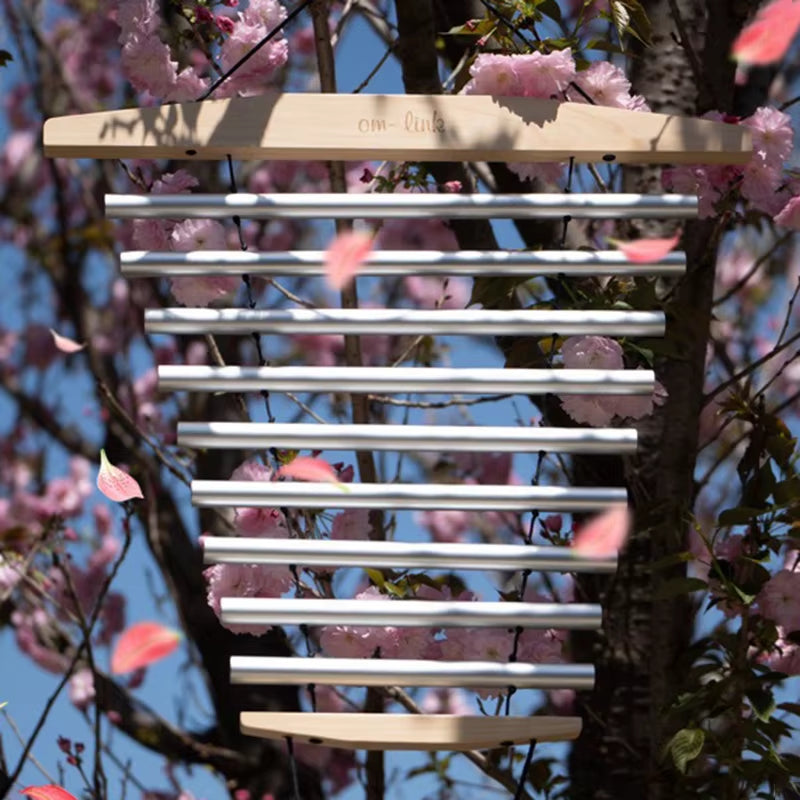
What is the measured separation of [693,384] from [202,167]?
1.75 meters

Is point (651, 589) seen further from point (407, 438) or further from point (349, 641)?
point (407, 438)

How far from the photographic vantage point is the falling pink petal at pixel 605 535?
207cm

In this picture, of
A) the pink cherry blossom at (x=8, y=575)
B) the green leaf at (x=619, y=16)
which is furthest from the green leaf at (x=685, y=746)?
the pink cherry blossom at (x=8, y=575)

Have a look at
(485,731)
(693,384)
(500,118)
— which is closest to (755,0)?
(693,384)

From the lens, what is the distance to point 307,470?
7.22 feet

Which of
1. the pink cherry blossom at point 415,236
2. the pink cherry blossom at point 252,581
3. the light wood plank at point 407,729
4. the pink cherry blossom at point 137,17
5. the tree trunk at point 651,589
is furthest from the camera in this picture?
the pink cherry blossom at point 415,236

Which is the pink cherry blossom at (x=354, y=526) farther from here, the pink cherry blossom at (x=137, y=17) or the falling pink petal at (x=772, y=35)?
the falling pink petal at (x=772, y=35)

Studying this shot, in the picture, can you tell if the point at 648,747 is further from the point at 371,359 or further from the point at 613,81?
the point at 371,359

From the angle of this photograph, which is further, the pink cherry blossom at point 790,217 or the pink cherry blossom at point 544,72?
the pink cherry blossom at point 790,217

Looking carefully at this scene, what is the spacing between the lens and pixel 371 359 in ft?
15.1

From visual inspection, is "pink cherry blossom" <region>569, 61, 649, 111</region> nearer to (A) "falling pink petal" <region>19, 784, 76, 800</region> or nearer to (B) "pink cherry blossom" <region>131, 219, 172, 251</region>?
(B) "pink cherry blossom" <region>131, 219, 172, 251</region>

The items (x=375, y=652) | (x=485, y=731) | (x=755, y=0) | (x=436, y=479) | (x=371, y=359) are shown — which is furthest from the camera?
(x=371, y=359)

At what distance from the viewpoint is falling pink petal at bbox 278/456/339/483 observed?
2178 mm

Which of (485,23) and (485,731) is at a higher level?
(485,23)
